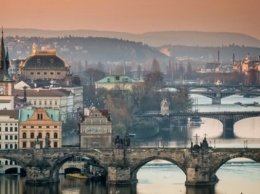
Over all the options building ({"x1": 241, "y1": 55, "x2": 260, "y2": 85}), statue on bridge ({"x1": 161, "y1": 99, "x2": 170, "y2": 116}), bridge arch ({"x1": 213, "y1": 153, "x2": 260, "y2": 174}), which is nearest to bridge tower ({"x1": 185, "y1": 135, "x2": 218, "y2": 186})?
bridge arch ({"x1": 213, "y1": 153, "x2": 260, "y2": 174})

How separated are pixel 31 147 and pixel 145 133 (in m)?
19.6

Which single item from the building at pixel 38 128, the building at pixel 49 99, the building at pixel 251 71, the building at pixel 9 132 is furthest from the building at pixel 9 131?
the building at pixel 251 71

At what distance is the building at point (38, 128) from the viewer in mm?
71188

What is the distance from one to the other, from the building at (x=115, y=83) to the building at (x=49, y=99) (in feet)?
63.3

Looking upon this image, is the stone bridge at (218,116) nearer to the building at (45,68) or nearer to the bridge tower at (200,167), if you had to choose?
the building at (45,68)

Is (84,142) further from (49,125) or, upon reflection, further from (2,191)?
(2,191)

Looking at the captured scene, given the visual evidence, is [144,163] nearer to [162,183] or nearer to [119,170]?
[119,170]

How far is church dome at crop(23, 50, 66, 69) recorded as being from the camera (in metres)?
101

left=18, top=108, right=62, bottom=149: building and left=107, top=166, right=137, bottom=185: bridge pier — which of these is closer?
left=107, top=166, right=137, bottom=185: bridge pier

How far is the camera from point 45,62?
102 meters

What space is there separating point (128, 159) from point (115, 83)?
4637 centimetres

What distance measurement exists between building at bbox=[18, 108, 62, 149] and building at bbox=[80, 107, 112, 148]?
142 cm

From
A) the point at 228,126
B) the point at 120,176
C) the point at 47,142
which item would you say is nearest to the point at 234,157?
the point at 120,176

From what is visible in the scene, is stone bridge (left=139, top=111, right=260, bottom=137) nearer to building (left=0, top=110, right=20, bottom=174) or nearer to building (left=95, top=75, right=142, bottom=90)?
building (left=95, top=75, right=142, bottom=90)
